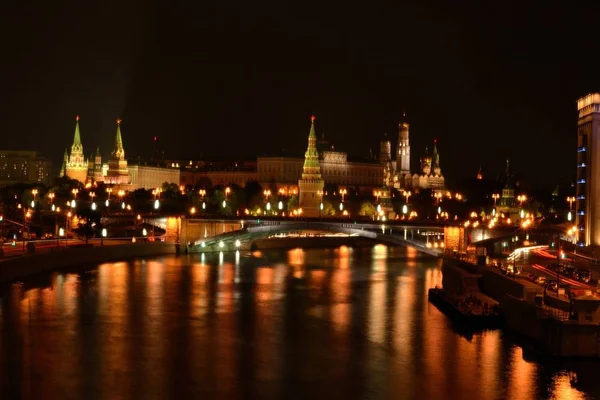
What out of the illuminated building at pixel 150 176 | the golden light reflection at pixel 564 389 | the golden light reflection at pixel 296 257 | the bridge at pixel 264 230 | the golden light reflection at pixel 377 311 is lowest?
the golden light reflection at pixel 564 389

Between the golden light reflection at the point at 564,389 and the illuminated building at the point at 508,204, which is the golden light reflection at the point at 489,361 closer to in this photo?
the golden light reflection at the point at 564,389

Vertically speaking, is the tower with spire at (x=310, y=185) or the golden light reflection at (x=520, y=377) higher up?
the tower with spire at (x=310, y=185)

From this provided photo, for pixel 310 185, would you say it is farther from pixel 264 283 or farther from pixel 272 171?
pixel 264 283

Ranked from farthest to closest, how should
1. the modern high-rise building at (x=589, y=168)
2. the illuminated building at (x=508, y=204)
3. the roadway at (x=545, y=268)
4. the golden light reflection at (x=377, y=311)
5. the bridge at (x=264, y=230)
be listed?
the illuminated building at (x=508, y=204), the bridge at (x=264, y=230), the modern high-rise building at (x=589, y=168), the roadway at (x=545, y=268), the golden light reflection at (x=377, y=311)

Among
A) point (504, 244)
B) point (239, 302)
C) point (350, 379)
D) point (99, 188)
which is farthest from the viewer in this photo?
point (99, 188)

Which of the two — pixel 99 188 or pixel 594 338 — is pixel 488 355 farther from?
pixel 99 188

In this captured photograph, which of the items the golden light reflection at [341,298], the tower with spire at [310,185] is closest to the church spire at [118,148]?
the tower with spire at [310,185]

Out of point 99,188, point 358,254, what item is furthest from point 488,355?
point 99,188

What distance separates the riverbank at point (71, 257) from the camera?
41.8 m

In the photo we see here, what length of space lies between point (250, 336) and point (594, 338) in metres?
10.1

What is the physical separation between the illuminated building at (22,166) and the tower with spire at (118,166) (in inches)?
1653

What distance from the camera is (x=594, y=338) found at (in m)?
25.3

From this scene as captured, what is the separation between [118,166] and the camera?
119188 millimetres

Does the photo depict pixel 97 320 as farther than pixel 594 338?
Yes
